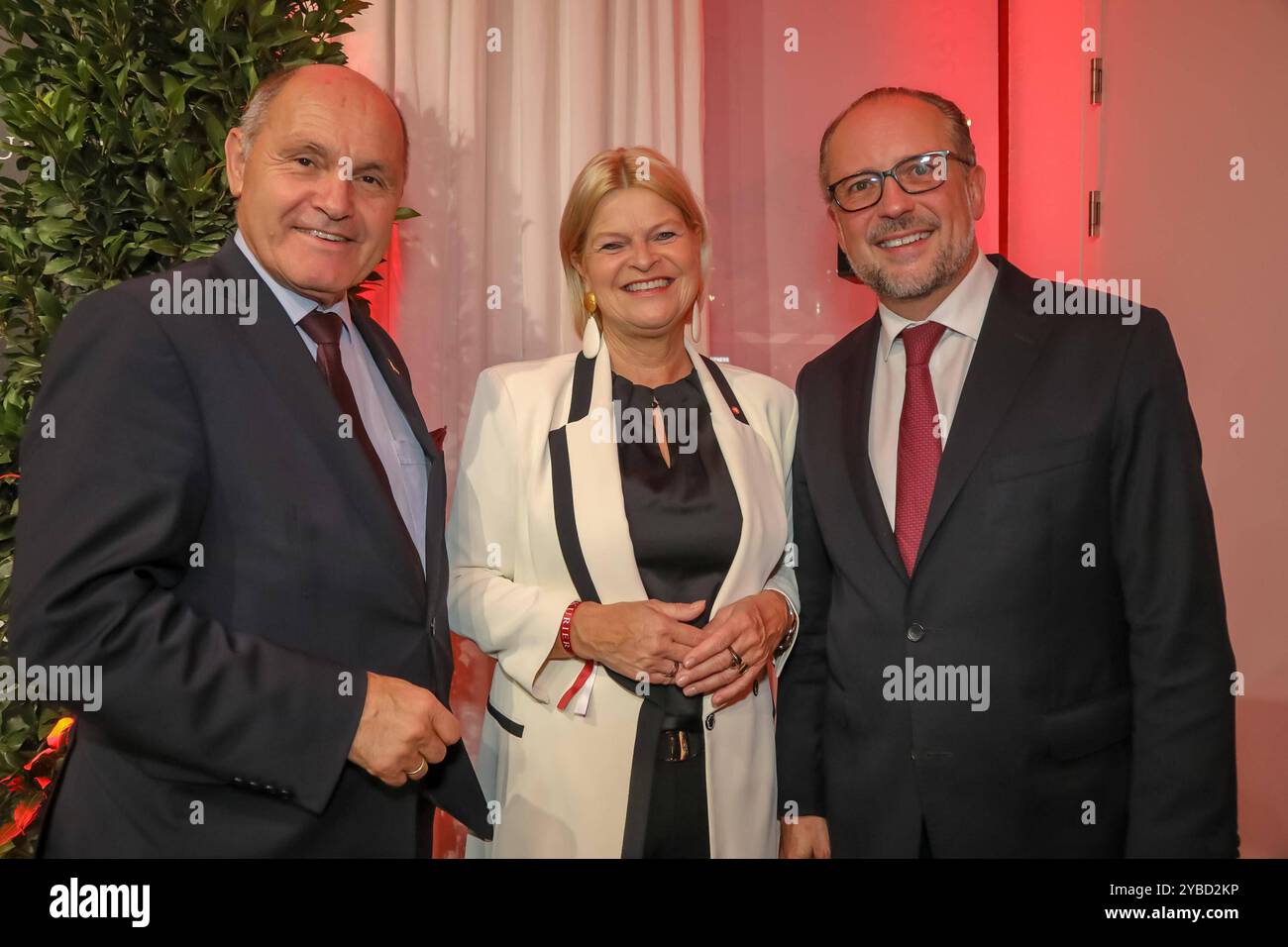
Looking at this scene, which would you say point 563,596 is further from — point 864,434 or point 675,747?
point 864,434

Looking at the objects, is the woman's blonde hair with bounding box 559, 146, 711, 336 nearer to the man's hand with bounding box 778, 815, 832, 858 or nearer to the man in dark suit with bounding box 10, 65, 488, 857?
the man in dark suit with bounding box 10, 65, 488, 857

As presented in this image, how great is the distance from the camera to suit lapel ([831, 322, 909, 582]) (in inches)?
83.5

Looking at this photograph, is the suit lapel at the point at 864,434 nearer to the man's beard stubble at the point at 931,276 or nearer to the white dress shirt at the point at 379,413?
the man's beard stubble at the point at 931,276

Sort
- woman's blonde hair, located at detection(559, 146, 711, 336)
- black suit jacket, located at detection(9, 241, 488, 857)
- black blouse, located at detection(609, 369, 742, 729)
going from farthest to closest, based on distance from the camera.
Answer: woman's blonde hair, located at detection(559, 146, 711, 336)
black blouse, located at detection(609, 369, 742, 729)
black suit jacket, located at detection(9, 241, 488, 857)

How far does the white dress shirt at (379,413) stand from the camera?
6.35 feet

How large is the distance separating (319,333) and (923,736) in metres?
1.44

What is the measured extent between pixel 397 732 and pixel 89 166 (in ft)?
4.87

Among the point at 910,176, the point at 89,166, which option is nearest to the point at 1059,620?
the point at 910,176

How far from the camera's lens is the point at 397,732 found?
170cm

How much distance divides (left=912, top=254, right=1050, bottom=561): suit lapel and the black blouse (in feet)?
1.57

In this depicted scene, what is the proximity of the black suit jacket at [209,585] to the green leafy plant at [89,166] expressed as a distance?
57 cm

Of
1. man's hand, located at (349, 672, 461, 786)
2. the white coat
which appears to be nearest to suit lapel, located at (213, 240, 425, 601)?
man's hand, located at (349, 672, 461, 786)

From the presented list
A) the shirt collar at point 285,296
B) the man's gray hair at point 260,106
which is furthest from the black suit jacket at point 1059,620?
the man's gray hair at point 260,106

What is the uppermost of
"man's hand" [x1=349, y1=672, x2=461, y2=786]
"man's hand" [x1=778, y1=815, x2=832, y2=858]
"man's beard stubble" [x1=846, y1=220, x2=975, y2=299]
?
"man's beard stubble" [x1=846, y1=220, x2=975, y2=299]
